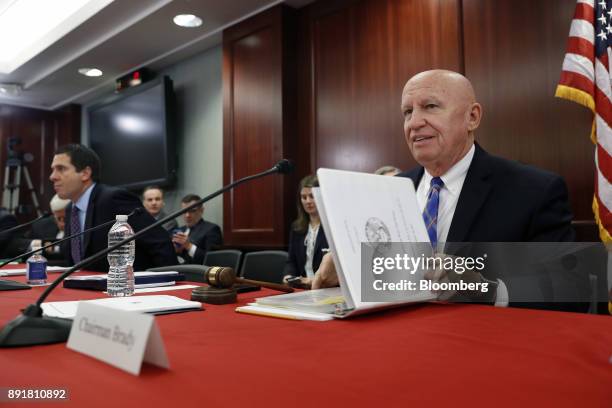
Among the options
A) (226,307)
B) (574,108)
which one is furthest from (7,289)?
(574,108)

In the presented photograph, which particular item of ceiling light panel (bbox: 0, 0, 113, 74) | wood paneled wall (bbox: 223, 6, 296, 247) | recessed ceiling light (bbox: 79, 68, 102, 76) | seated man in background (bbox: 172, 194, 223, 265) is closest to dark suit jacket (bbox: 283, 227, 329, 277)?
wood paneled wall (bbox: 223, 6, 296, 247)

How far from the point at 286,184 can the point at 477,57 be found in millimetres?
1794

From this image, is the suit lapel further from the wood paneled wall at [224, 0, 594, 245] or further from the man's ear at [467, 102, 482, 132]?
the wood paneled wall at [224, 0, 594, 245]

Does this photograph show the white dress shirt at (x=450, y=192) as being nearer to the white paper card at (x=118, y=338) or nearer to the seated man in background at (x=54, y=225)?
the white paper card at (x=118, y=338)

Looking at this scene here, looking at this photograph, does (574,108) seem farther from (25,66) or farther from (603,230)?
(25,66)

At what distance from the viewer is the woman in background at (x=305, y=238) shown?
348cm

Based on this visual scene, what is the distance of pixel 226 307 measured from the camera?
44.0 inches

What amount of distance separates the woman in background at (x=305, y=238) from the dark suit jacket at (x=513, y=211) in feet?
6.21

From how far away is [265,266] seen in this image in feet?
10.3

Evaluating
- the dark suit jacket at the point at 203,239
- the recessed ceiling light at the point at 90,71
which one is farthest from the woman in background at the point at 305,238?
the recessed ceiling light at the point at 90,71

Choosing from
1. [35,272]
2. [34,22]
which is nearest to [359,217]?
Result: [35,272]

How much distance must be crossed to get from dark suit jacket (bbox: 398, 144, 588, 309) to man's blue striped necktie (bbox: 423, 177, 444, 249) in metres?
0.06

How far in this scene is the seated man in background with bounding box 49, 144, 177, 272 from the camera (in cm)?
265

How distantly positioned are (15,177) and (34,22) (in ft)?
8.73
